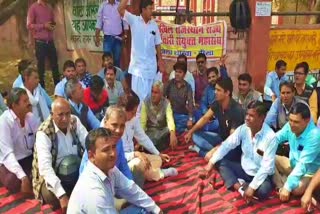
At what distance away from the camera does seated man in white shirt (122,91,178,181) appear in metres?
4.13

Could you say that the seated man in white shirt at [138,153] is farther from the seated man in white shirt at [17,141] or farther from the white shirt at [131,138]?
the seated man in white shirt at [17,141]

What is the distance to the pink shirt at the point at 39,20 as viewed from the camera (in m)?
7.26

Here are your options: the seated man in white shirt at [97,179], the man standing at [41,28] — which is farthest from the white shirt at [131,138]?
the man standing at [41,28]

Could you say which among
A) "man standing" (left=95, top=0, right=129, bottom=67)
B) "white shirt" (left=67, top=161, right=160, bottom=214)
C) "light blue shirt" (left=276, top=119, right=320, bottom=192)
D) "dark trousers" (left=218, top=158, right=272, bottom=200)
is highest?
"man standing" (left=95, top=0, right=129, bottom=67)

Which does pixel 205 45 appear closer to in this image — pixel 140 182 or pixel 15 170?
pixel 140 182

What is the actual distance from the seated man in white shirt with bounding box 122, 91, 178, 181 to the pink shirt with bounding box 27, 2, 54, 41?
3.48m

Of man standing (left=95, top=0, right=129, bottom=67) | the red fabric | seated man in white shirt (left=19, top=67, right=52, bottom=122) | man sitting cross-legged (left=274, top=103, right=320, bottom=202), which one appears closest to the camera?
man sitting cross-legged (left=274, top=103, right=320, bottom=202)

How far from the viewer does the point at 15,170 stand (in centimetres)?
390

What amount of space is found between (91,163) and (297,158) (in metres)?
2.23

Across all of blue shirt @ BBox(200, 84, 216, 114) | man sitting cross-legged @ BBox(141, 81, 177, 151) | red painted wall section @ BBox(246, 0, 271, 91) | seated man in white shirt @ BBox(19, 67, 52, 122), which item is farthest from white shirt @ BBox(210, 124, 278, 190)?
red painted wall section @ BBox(246, 0, 271, 91)

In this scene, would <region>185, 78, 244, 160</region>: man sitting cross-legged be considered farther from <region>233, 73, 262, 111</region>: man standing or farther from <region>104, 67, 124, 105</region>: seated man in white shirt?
<region>104, 67, 124, 105</region>: seated man in white shirt

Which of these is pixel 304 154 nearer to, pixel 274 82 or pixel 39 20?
pixel 274 82

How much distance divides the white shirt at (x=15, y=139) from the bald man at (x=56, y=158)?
0.32 metres

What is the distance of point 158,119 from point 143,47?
1.25m
